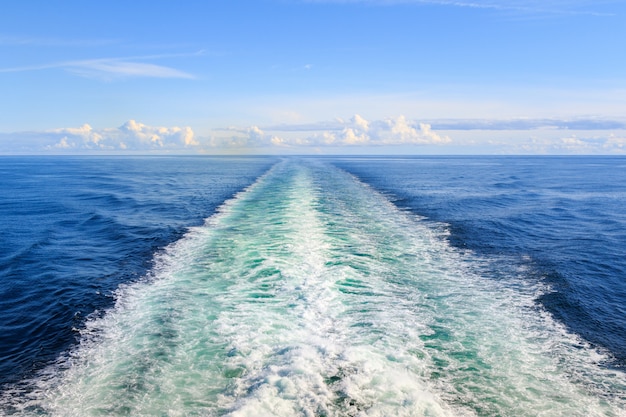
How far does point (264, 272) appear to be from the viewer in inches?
778

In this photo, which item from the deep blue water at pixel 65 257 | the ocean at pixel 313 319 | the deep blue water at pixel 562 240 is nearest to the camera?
the ocean at pixel 313 319

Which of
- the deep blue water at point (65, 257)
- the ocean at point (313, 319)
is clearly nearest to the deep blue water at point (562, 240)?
the ocean at point (313, 319)

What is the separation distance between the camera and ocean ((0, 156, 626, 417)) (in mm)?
10328

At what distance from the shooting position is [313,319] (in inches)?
576

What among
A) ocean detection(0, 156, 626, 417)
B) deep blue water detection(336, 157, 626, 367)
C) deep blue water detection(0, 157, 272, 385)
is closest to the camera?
ocean detection(0, 156, 626, 417)

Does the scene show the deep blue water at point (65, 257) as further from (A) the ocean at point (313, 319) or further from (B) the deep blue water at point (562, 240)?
(B) the deep blue water at point (562, 240)

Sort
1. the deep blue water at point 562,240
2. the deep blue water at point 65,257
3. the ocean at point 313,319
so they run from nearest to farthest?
the ocean at point 313,319
the deep blue water at point 65,257
the deep blue water at point 562,240

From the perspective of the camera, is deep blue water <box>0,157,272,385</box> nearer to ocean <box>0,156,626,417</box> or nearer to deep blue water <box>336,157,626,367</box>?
ocean <box>0,156,626,417</box>

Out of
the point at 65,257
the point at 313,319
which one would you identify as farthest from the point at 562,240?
the point at 65,257

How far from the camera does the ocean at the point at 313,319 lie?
33.9ft

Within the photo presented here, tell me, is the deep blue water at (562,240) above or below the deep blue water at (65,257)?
below

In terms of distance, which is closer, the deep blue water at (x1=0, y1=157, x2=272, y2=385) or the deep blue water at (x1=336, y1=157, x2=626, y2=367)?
the deep blue water at (x1=0, y1=157, x2=272, y2=385)

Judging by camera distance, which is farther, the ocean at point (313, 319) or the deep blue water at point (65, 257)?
the deep blue water at point (65, 257)

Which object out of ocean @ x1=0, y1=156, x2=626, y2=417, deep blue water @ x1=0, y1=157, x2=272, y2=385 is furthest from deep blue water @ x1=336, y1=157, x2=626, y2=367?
deep blue water @ x1=0, y1=157, x2=272, y2=385
